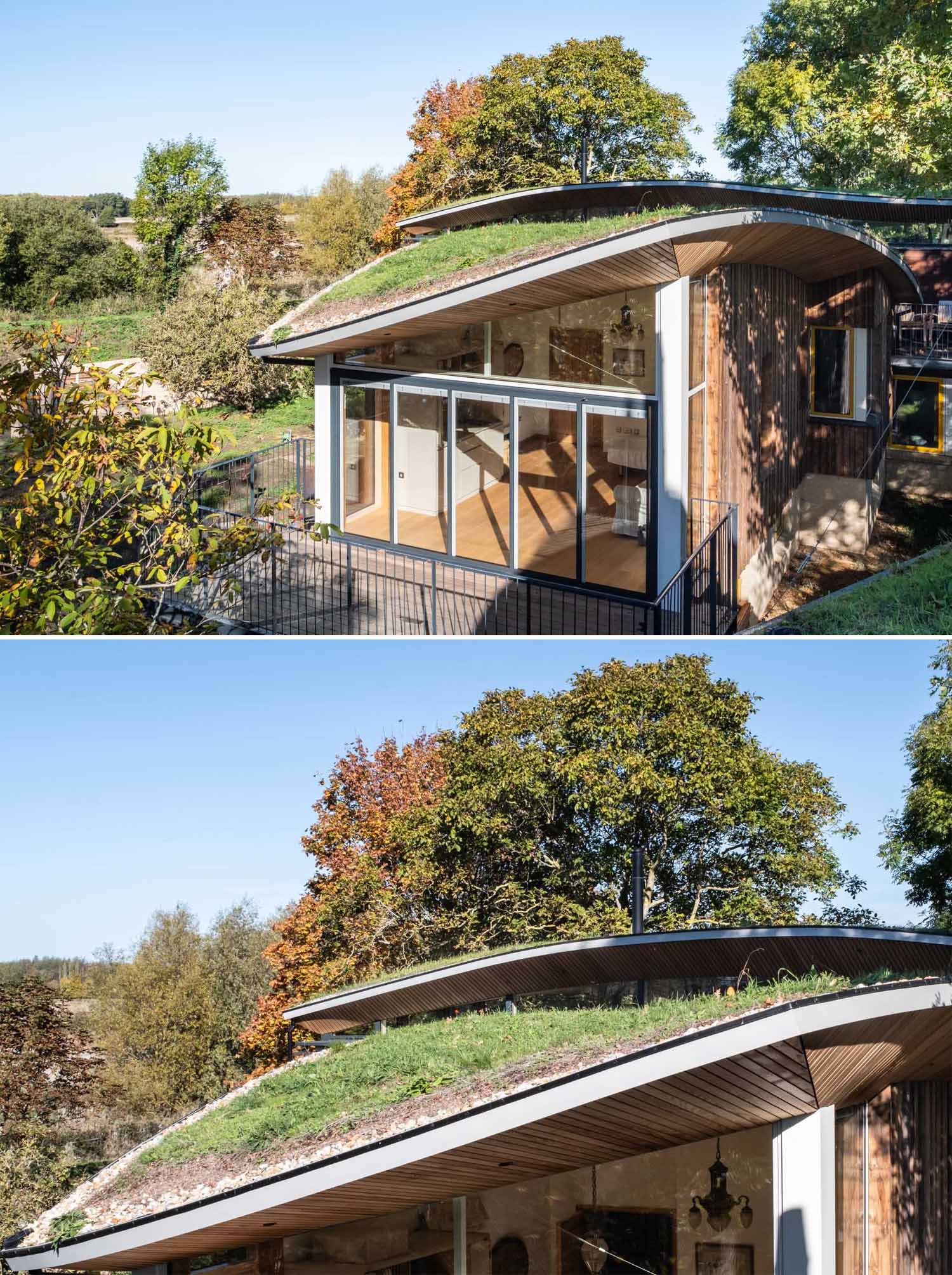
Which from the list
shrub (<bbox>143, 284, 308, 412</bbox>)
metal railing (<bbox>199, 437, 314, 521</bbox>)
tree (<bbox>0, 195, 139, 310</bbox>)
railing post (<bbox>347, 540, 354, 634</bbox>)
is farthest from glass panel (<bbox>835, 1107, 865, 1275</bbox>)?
tree (<bbox>0, 195, 139, 310</bbox>)

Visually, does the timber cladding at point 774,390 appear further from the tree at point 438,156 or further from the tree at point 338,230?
the tree at point 338,230

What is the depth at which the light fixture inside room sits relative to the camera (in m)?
7.84

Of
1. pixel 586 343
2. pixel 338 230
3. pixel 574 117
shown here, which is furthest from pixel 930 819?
pixel 338 230

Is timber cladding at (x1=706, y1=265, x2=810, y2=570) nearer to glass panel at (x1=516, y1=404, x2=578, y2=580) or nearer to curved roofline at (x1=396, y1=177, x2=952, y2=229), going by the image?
curved roofline at (x1=396, y1=177, x2=952, y2=229)

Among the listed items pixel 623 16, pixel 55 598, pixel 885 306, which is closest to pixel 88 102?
pixel 623 16

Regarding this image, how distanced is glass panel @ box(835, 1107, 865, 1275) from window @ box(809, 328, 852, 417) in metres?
14.2

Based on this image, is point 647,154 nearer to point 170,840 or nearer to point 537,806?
point 537,806

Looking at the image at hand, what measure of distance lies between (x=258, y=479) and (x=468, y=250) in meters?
7.50

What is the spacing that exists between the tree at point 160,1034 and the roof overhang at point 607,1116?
2185 cm

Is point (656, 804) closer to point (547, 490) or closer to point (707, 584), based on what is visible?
point (707, 584)

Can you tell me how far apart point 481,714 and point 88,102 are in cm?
4577

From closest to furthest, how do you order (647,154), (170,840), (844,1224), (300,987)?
(844,1224)
(300,987)
(647,154)
(170,840)

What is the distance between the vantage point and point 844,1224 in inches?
275

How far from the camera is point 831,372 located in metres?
19.0
